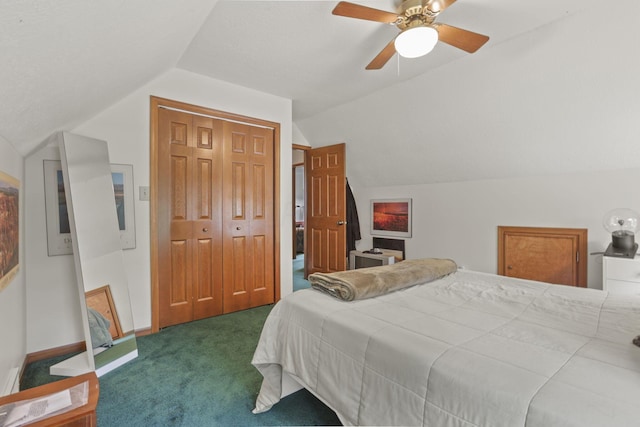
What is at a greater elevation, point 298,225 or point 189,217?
point 189,217

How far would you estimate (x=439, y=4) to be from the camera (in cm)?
162

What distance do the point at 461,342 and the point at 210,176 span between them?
105 inches

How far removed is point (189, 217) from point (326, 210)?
79.1 inches

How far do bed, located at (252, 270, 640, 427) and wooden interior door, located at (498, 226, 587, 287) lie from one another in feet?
6.02

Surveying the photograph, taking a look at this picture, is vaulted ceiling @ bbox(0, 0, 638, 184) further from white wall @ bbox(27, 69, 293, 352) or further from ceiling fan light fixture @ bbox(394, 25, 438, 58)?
ceiling fan light fixture @ bbox(394, 25, 438, 58)

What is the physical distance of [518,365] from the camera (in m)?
0.86

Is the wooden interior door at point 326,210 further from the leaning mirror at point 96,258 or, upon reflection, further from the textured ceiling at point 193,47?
the leaning mirror at point 96,258

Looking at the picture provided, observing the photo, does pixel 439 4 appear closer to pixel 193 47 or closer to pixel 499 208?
pixel 193 47

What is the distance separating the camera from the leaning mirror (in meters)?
2.07

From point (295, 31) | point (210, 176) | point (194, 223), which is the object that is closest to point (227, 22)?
point (295, 31)

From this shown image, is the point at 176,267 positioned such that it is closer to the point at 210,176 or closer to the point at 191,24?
the point at 210,176

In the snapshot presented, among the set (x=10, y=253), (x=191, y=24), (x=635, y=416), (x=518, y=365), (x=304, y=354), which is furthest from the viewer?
(x=191, y=24)

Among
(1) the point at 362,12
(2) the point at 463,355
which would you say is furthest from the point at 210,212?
(2) the point at 463,355

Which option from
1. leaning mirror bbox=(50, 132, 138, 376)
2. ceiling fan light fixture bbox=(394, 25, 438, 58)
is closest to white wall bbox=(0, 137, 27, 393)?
leaning mirror bbox=(50, 132, 138, 376)
